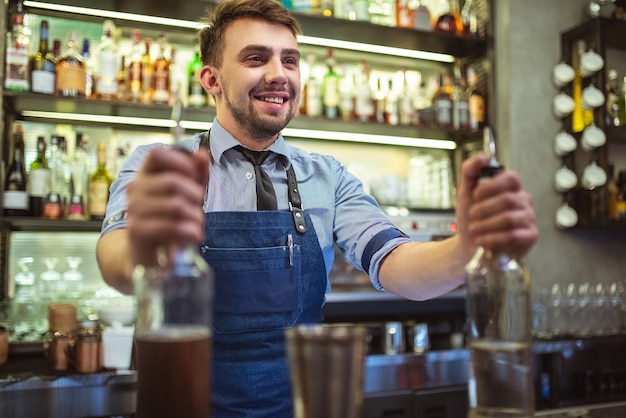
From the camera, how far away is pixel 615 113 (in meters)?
3.21

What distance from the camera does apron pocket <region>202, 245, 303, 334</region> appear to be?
137 centimetres

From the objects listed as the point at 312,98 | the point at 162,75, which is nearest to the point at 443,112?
the point at 312,98

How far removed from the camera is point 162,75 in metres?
2.67

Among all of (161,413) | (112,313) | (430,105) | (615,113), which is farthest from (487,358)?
(615,113)

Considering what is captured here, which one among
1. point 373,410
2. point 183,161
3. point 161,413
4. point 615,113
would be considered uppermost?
point 615,113

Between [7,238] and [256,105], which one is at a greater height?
[256,105]

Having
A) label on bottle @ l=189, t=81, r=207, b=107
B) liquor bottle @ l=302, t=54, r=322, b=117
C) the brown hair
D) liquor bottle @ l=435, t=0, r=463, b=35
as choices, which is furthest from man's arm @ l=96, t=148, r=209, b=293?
liquor bottle @ l=435, t=0, r=463, b=35

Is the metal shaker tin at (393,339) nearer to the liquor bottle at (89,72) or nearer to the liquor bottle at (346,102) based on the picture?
the liquor bottle at (346,102)

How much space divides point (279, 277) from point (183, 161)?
0.88m

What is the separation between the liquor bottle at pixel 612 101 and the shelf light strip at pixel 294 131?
0.78 m

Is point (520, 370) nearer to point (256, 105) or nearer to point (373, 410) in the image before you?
point (256, 105)

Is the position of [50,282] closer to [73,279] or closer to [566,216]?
[73,279]

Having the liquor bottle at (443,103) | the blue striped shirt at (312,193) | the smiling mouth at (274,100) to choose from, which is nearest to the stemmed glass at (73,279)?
the blue striped shirt at (312,193)

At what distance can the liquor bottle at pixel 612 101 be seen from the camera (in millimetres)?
3100
